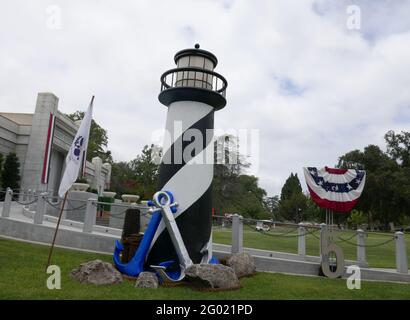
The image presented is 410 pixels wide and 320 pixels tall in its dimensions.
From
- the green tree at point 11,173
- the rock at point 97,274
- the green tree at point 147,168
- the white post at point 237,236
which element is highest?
the green tree at point 147,168

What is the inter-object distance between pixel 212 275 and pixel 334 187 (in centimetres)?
464

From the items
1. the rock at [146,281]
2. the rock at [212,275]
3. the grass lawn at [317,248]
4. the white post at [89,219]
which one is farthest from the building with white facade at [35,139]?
the rock at [212,275]

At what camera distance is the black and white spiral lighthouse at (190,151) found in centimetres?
659

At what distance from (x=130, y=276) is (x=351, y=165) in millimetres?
44848

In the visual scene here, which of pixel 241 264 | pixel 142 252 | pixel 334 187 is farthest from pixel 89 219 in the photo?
pixel 334 187

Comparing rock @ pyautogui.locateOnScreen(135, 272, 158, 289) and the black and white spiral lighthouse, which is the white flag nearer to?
the black and white spiral lighthouse

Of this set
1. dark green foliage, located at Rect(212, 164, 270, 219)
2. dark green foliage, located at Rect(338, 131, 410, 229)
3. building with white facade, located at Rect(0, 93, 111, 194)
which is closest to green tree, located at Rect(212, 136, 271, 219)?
dark green foliage, located at Rect(212, 164, 270, 219)

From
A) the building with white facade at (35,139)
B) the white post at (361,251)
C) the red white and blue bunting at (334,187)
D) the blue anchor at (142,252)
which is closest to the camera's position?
the blue anchor at (142,252)

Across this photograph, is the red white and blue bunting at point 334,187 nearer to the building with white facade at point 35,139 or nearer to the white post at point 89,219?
the white post at point 89,219

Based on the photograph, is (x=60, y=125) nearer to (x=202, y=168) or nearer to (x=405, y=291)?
(x=202, y=168)

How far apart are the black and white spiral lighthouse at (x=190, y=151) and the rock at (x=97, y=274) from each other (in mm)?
1052

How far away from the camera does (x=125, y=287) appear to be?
17.7ft

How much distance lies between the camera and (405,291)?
6930mm
